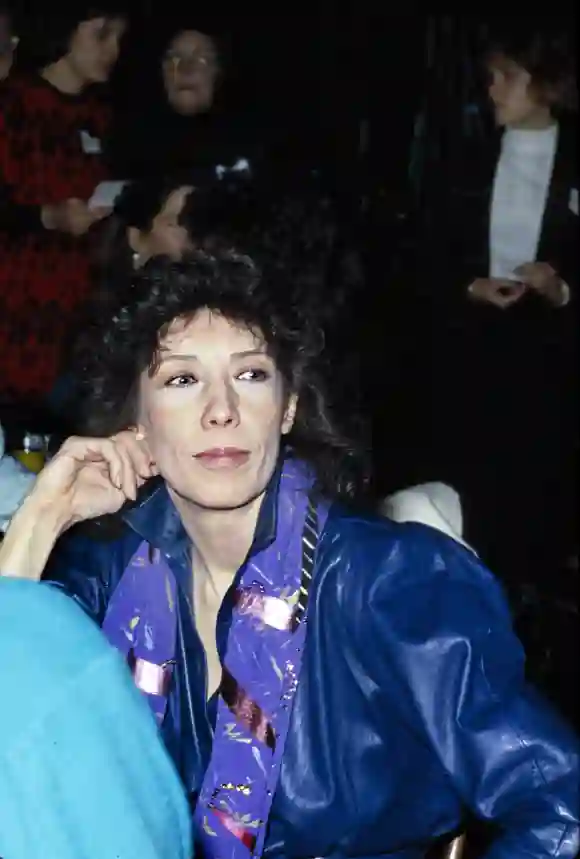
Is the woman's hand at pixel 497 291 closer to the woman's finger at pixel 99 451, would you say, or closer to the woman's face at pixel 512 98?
the woman's face at pixel 512 98

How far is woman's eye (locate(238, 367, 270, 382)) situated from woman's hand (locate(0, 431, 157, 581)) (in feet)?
0.37

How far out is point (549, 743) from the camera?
→ 2.77 feet

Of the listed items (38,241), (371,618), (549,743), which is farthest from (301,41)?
(549,743)

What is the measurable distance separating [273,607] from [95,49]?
73 cm

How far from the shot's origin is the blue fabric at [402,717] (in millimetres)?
847

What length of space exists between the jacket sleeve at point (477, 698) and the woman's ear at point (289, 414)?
0.17 m

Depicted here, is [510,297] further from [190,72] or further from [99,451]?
[99,451]

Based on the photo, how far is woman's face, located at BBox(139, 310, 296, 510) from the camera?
94 centimetres

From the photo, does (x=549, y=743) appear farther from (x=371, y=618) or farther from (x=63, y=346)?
(x=63, y=346)

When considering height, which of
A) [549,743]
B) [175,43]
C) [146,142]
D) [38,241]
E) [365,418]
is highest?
[175,43]

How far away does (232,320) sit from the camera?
0.96 m

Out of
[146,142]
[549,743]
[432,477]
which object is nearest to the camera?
[549,743]

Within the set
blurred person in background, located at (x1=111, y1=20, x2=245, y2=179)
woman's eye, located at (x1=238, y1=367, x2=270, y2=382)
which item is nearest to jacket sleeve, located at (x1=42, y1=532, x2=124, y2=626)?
woman's eye, located at (x1=238, y1=367, x2=270, y2=382)

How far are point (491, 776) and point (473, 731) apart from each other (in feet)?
0.12
